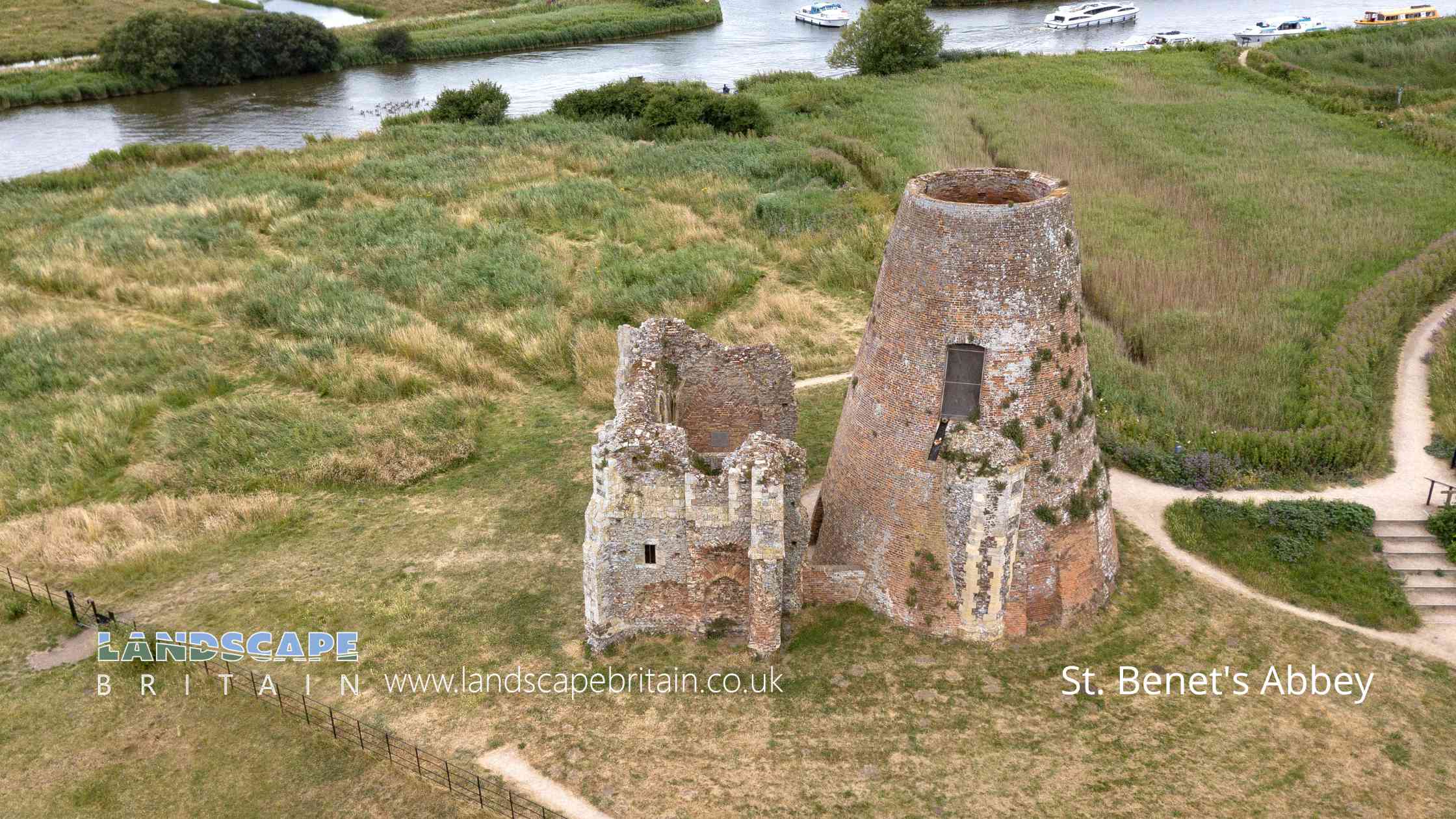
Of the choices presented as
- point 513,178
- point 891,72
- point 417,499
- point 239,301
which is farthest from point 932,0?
point 417,499

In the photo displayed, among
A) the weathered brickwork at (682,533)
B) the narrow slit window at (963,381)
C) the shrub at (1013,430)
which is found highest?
the narrow slit window at (963,381)

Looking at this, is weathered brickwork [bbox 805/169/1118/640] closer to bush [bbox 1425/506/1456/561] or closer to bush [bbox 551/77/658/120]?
bush [bbox 1425/506/1456/561]

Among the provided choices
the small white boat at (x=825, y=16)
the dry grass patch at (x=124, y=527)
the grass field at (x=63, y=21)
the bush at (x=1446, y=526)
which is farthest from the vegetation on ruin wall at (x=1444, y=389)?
the grass field at (x=63, y=21)

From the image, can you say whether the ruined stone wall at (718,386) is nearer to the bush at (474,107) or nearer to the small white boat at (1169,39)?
the bush at (474,107)

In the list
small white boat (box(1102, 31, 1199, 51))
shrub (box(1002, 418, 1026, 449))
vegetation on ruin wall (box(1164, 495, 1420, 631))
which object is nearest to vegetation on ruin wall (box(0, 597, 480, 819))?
shrub (box(1002, 418, 1026, 449))

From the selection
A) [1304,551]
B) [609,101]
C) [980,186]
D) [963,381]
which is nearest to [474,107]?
[609,101]

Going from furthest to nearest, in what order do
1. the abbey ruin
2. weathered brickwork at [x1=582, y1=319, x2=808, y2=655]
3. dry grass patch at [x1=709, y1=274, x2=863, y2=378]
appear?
dry grass patch at [x1=709, y1=274, x2=863, y2=378] → weathered brickwork at [x1=582, y1=319, x2=808, y2=655] → the abbey ruin

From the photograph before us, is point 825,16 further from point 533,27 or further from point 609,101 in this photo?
point 609,101
